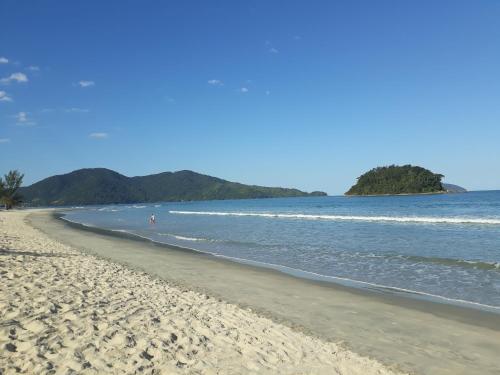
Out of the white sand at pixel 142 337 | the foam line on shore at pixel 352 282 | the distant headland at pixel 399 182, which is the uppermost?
the distant headland at pixel 399 182

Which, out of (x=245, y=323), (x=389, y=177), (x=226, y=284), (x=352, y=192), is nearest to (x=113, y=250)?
(x=226, y=284)

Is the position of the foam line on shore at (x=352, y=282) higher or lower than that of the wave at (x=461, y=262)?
lower

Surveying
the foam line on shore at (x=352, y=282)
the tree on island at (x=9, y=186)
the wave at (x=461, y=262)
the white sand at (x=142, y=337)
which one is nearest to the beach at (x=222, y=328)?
the white sand at (x=142, y=337)

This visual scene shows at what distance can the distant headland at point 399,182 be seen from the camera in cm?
15788

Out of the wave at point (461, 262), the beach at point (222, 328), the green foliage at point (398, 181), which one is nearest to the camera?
the beach at point (222, 328)

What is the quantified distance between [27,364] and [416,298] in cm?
920

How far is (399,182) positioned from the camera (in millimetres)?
163750

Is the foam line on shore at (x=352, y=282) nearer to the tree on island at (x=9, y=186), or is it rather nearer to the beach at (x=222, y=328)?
the beach at (x=222, y=328)

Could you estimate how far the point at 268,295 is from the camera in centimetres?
1086

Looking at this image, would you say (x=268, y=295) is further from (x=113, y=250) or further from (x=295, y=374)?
(x=113, y=250)

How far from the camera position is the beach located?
18.4ft

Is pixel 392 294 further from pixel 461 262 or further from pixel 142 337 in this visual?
pixel 142 337

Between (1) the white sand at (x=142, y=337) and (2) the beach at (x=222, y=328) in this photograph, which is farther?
(2) the beach at (x=222, y=328)

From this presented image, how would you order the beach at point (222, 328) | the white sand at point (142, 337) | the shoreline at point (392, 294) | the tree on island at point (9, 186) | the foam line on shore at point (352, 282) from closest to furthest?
the white sand at point (142, 337) → the beach at point (222, 328) → the shoreline at point (392, 294) → the foam line on shore at point (352, 282) → the tree on island at point (9, 186)
